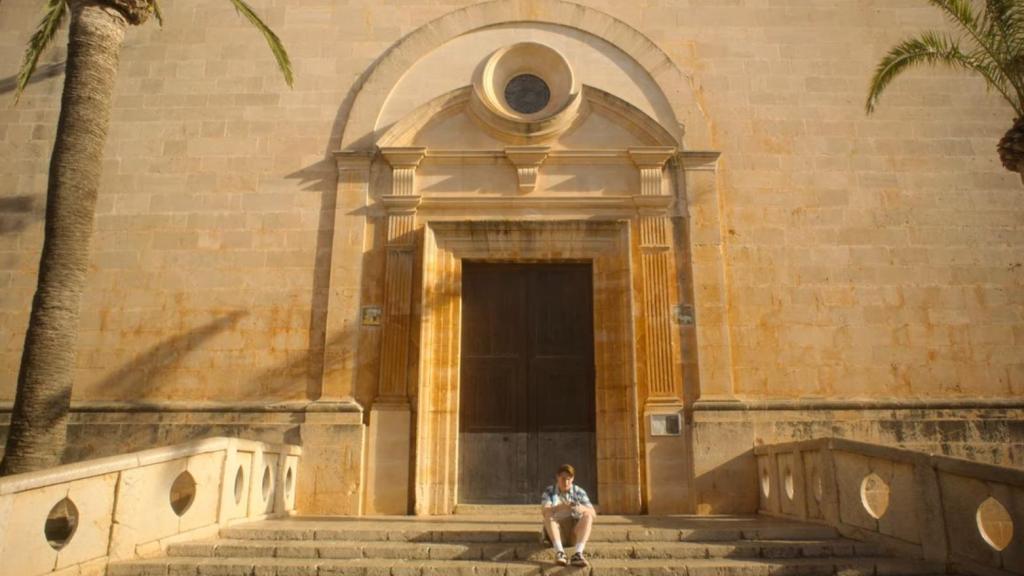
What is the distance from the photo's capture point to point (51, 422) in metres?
7.32

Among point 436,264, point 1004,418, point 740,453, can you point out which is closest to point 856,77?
point 1004,418

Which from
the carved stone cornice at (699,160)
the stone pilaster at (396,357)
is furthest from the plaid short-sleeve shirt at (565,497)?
the carved stone cornice at (699,160)

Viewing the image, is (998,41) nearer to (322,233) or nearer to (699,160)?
(699,160)

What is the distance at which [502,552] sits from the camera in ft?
20.9

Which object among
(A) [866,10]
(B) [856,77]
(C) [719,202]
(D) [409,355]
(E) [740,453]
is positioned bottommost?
(E) [740,453]

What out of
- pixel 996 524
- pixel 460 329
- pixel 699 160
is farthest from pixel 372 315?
pixel 996 524

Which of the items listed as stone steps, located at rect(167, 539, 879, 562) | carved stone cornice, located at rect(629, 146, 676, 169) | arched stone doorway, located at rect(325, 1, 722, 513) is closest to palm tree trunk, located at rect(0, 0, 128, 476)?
stone steps, located at rect(167, 539, 879, 562)

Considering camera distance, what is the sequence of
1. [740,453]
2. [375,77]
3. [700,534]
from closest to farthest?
[700,534], [740,453], [375,77]

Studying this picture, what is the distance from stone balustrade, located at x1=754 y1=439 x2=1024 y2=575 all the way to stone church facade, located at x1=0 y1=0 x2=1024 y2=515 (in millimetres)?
1616

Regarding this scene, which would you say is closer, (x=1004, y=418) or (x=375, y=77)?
(x=1004, y=418)

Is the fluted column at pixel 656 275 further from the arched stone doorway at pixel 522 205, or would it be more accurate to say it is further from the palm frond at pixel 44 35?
the palm frond at pixel 44 35

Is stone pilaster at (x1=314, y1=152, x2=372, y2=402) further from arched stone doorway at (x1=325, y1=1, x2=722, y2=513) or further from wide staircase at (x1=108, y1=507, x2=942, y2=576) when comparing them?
wide staircase at (x1=108, y1=507, x2=942, y2=576)

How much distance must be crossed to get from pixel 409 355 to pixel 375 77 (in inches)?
178

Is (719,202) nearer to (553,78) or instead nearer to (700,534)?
(553,78)
